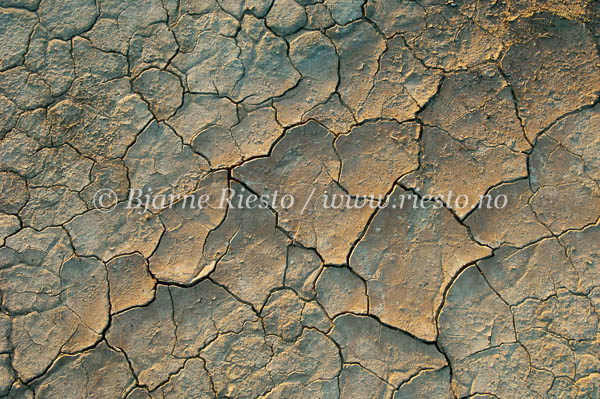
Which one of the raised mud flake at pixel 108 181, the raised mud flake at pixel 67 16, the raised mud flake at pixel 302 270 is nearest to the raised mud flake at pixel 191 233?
the raised mud flake at pixel 108 181

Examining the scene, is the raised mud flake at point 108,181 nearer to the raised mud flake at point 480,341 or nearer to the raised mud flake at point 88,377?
the raised mud flake at point 88,377

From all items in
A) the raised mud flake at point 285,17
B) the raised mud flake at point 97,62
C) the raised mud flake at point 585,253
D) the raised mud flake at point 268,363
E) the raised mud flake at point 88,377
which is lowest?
the raised mud flake at point 88,377

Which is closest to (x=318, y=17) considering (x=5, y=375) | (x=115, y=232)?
(x=115, y=232)

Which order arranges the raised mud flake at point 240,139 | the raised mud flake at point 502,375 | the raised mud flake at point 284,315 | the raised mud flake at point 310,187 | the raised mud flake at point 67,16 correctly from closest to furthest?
1. the raised mud flake at point 502,375
2. the raised mud flake at point 284,315
3. the raised mud flake at point 310,187
4. the raised mud flake at point 240,139
5. the raised mud flake at point 67,16

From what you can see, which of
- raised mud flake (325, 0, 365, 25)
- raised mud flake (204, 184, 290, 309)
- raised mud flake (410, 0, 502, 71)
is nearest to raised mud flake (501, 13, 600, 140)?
raised mud flake (410, 0, 502, 71)

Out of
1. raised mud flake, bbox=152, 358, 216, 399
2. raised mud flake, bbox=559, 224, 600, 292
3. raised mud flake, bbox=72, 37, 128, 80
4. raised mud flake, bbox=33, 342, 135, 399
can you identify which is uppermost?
raised mud flake, bbox=72, 37, 128, 80

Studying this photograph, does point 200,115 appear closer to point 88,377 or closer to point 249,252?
point 249,252

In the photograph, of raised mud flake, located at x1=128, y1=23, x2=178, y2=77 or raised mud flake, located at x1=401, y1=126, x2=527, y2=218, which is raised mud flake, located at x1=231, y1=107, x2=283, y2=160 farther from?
raised mud flake, located at x1=401, y1=126, x2=527, y2=218
